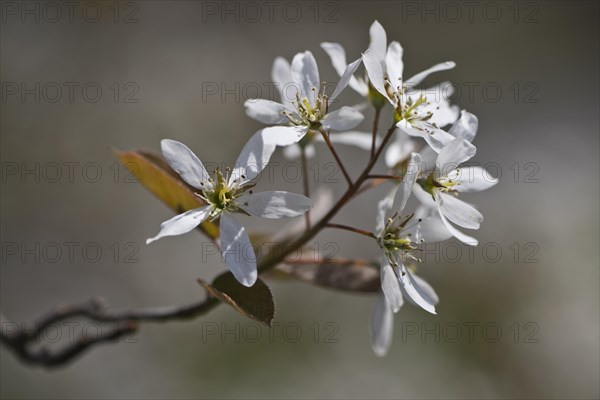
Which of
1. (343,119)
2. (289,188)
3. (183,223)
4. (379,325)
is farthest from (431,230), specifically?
(289,188)

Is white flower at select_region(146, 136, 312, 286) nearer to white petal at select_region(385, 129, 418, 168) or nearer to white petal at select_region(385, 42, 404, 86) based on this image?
white petal at select_region(385, 42, 404, 86)

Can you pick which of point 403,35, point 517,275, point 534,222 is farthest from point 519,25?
point 517,275

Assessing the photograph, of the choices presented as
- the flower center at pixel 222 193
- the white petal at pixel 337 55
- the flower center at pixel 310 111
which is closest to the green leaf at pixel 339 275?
the flower center at pixel 222 193

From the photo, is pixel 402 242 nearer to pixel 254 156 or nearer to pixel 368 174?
pixel 368 174

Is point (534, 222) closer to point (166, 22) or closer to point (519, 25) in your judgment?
point (519, 25)

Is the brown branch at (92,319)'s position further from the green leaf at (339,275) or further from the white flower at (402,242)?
the white flower at (402,242)
